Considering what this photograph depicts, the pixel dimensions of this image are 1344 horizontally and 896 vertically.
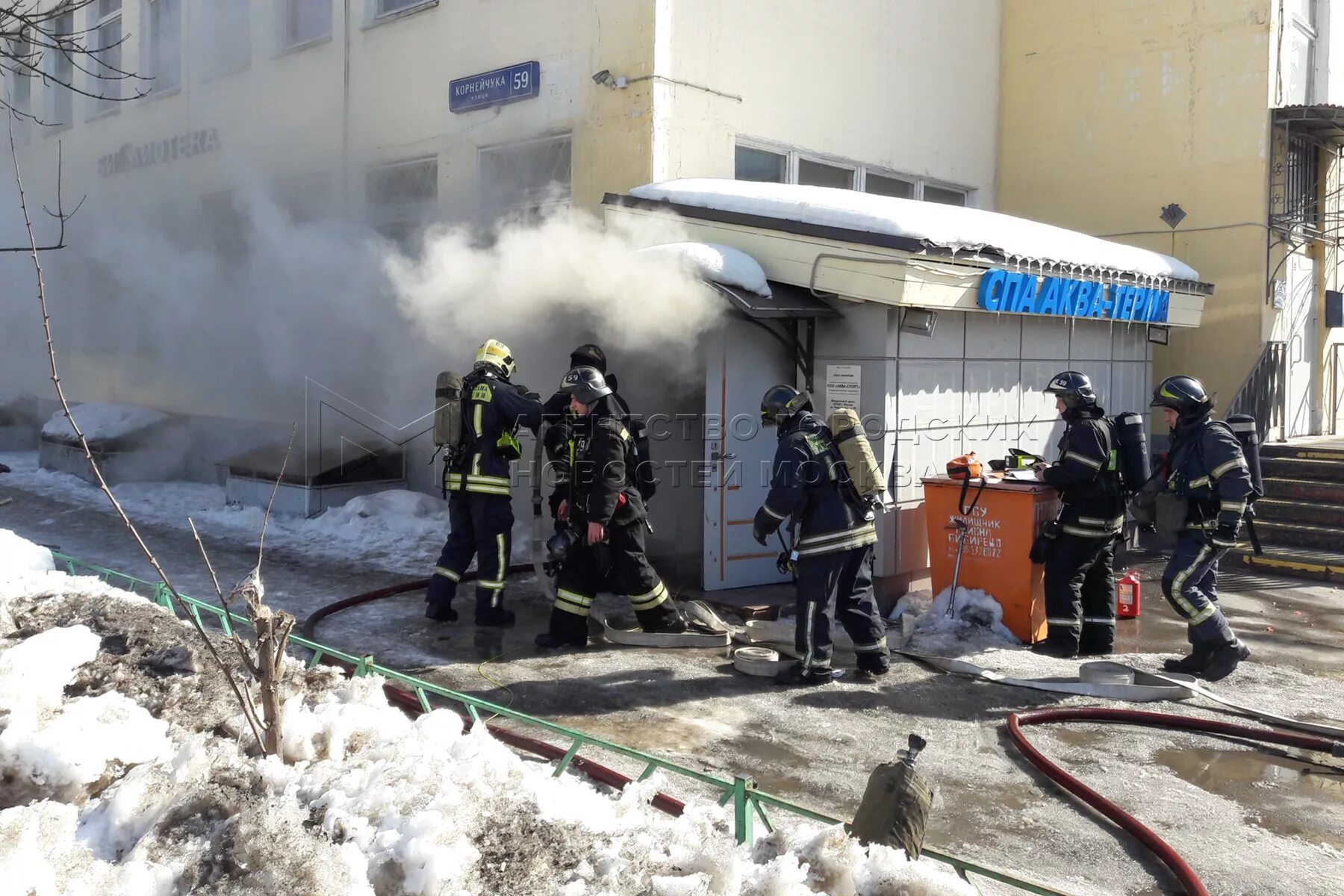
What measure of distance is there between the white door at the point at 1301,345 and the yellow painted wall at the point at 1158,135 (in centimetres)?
110

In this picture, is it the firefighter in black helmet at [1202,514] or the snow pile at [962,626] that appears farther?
the snow pile at [962,626]

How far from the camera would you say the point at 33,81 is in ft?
62.8

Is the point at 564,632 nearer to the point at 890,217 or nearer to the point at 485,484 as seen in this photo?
the point at 485,484

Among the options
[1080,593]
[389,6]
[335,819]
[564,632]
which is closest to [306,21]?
[389,6]

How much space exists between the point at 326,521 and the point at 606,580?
4.75 metres

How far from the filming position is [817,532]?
20.0 ft

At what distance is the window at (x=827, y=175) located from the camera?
10.9 metres

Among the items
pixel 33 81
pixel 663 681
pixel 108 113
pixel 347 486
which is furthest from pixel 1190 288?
pixel 33 81

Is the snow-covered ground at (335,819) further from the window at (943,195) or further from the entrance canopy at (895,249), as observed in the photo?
the window at (943,195)

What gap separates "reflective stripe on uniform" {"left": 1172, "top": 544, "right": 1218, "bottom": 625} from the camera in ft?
20.6

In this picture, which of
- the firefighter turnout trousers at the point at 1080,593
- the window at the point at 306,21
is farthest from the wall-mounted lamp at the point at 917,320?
the window at the point at 306,21

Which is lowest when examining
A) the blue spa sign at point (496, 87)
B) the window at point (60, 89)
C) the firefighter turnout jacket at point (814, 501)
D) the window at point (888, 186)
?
the firefighter turnout jacket at point (814, 501)

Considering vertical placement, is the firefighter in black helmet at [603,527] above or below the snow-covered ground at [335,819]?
above

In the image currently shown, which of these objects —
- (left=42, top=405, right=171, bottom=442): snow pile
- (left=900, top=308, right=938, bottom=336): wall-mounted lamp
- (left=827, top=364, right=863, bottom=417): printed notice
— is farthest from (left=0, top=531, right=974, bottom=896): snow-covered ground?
(left=42, top=405, right=171, bottom=442): snow pile
